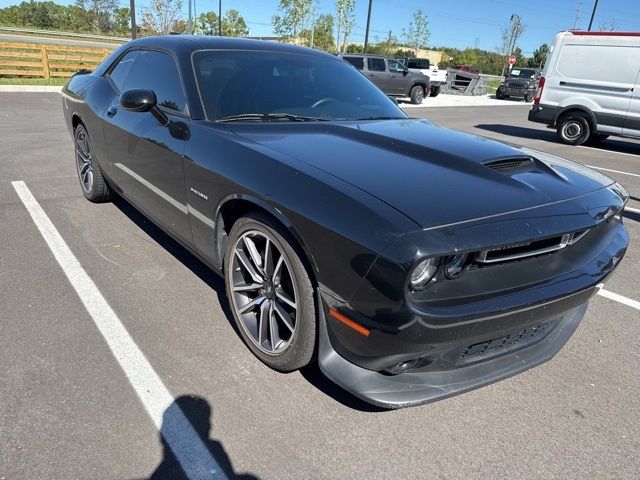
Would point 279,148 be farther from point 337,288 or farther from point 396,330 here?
point 396,330

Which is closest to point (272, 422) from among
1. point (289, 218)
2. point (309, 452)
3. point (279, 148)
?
point (309, 452)

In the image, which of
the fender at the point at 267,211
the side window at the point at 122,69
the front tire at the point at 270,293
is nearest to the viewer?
the fender at the point at 267,211

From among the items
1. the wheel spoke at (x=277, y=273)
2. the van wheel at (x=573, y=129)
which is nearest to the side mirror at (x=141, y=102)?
the wheel spoke at (x=277, y=273)

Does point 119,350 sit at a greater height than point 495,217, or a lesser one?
lesser

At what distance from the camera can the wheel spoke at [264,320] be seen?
2.52 metres

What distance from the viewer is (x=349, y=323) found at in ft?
6.28

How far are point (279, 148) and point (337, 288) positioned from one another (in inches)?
34.3

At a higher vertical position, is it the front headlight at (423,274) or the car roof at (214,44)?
the car roof at (214,44)

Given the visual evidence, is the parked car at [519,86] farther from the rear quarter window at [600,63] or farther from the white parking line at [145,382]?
the white parking line at [145,382]

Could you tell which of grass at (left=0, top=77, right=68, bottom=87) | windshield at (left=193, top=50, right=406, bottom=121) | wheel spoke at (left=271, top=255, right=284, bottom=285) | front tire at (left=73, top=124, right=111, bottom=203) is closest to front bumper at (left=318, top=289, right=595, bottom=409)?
wheel spoke at (left=271, top=255, right=284, bottom=285)

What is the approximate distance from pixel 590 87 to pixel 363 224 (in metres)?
11.0

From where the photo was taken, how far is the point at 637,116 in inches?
393

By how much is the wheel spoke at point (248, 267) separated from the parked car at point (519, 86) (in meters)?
29.0

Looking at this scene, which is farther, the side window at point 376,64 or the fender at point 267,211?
the side window at point 376,64
